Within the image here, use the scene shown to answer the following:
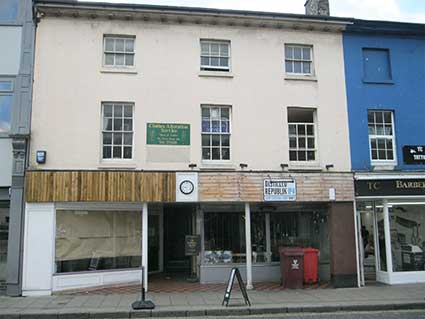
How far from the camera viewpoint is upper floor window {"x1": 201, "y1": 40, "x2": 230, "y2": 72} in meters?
13.7

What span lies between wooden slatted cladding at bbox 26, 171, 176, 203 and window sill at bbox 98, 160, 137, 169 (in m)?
0.31

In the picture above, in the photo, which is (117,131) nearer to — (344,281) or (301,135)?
(301,135)

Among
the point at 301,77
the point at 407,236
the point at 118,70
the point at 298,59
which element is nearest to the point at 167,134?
the point at 118,70

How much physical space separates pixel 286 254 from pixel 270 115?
13.7ft

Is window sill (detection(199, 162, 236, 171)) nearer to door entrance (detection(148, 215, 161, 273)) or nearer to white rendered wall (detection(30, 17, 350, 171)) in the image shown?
white rendered wall (detection(30, 17, 350, 171))

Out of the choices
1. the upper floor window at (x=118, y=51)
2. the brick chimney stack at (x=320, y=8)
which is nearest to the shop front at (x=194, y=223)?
the upper floor window at (x=118, y=51)

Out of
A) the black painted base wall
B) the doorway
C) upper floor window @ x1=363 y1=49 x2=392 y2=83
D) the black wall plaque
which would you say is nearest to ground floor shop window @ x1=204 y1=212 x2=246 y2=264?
the black painted base wall

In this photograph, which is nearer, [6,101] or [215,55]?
[6,101]

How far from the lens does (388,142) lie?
14031 millimetres

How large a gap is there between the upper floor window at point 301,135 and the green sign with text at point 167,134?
329cm

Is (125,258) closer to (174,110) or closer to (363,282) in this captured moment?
(174,110)

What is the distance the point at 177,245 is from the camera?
16359 mm

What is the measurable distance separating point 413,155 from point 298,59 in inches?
185

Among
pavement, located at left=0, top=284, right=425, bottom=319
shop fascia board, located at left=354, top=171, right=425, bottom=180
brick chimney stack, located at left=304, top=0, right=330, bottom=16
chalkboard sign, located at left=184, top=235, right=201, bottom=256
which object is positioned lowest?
pavement, located at left=0, top=284, right=425, bottom=319
